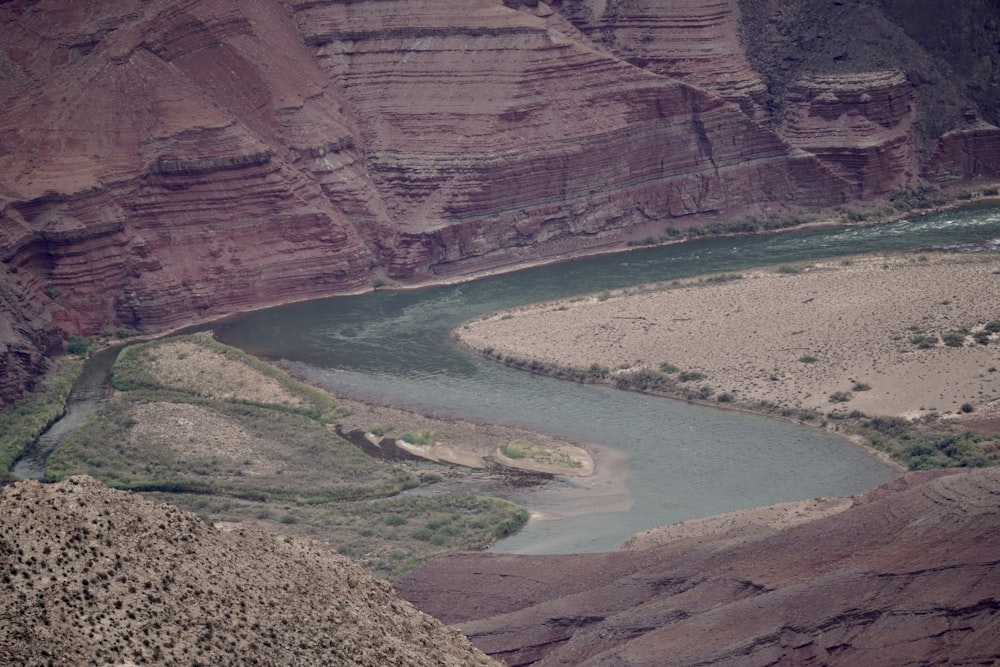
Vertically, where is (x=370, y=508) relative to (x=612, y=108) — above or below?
below

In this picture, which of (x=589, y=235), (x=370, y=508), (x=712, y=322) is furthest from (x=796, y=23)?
(x=370, y=508)

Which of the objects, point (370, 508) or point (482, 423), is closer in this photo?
point (370, 508)

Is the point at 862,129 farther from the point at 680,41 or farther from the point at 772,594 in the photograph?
the point at 772,594

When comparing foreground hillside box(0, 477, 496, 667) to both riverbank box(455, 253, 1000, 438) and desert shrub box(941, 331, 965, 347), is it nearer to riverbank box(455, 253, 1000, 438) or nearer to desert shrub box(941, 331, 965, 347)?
riverbank box(455, 253, 1000, 438)

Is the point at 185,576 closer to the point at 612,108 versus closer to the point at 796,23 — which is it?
the point at 612,108

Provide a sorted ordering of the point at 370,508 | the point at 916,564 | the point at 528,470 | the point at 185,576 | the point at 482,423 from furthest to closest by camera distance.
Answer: the point at 482,423
the point at 528,470
the point at 370,508
the point at 916,564
the point at 185,576

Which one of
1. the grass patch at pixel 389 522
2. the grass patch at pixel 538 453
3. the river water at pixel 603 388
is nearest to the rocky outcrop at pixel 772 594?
the grass patch at pixel 389 522

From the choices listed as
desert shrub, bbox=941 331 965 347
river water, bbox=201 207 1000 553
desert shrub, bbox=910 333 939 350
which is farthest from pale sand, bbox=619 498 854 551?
desert shrub, bbox=941 331 965 347
